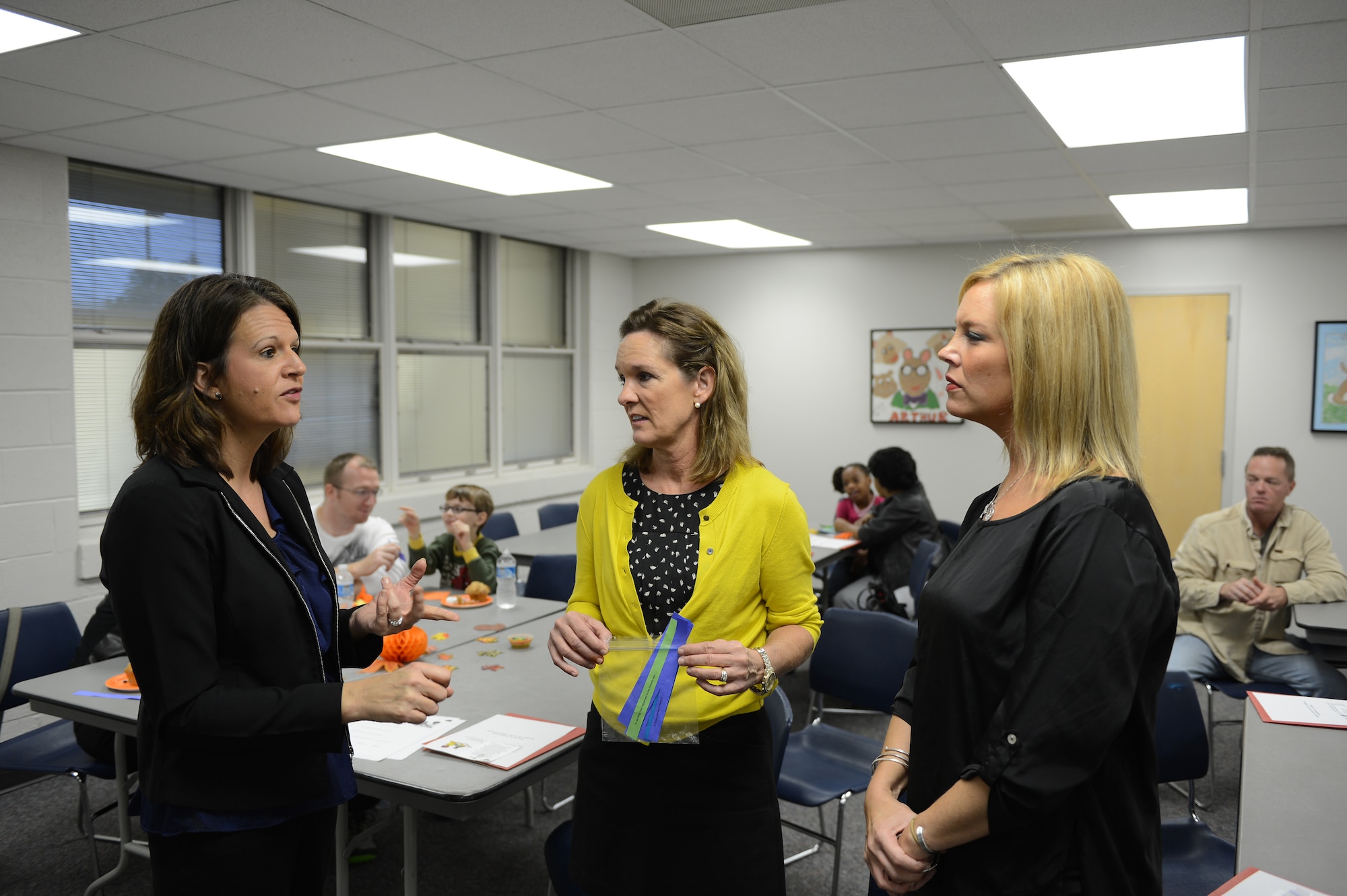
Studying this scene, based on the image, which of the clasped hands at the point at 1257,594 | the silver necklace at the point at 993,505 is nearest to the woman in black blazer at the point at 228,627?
the silver necklace at the point at 993,505

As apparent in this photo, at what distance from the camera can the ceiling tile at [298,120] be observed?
11.0 feet

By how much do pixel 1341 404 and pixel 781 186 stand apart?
4088 mm

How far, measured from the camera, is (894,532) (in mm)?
5047

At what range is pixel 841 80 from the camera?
122 inches

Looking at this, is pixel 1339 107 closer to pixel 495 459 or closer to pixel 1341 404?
pixel 1341 404

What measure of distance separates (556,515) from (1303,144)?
4373 mm

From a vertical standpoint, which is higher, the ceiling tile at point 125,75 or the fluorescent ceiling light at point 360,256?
the ceiling tile at point 125,75

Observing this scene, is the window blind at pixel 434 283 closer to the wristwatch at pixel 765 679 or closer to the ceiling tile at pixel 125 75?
the ceiling tile at pixel 125 75

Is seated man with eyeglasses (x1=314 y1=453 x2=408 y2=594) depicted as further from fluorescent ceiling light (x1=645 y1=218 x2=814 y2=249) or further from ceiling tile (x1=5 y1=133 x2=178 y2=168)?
fluorescent ceiling light (x1=645 y1=218 x2=814 y2=249)

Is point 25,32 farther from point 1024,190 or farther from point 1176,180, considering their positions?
point 1176,180

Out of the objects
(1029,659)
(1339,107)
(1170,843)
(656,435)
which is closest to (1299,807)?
(1170,843)

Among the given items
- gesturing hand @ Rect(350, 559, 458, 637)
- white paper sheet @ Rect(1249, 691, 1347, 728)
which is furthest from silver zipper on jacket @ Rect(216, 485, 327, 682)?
white paper sheet @ Rect(1249, 691, 1347, 728)

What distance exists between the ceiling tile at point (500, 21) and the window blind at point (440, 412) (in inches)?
152

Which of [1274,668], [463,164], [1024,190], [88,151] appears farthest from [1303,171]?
[88,151]
